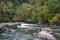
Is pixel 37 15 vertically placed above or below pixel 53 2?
below

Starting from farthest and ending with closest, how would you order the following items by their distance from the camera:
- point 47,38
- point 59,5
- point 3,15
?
point 3,15 → point 59,5 → point 47,38

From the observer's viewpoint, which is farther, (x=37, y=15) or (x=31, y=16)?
(x=31, y=16)

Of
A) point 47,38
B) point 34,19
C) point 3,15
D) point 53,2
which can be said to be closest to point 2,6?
point 3,15

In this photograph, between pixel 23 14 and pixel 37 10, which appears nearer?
pixel 37 10

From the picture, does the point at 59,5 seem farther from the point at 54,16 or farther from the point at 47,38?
the point at 47,38

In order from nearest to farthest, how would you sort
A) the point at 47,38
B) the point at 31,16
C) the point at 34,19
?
the point at 47,38, the point at 34,19, the point at 31,16

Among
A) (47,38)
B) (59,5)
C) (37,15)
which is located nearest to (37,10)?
(37,15)

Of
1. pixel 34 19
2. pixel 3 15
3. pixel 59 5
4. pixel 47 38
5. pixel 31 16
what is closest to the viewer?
pixel 47 38

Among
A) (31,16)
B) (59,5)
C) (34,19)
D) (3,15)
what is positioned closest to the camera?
(59,5)

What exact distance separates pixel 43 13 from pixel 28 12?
11.0 metres

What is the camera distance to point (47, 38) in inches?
862

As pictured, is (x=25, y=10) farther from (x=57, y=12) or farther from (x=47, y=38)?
(x=47, y=38)

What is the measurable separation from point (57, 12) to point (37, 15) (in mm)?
8296

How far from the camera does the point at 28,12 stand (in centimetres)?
6694
